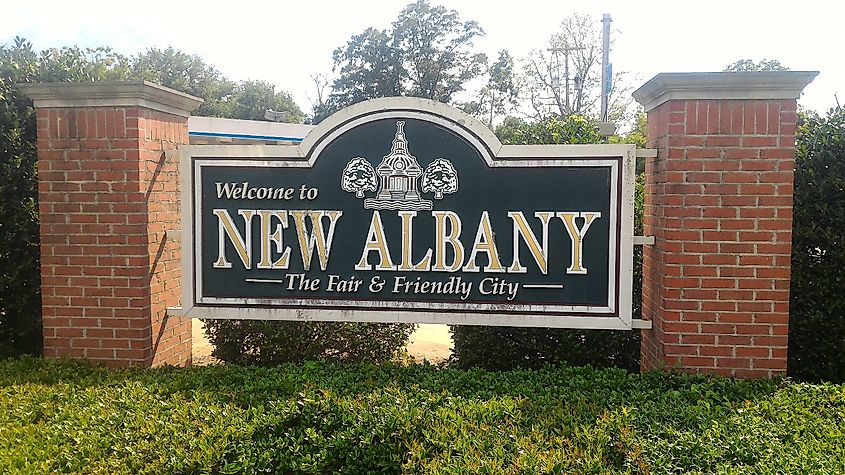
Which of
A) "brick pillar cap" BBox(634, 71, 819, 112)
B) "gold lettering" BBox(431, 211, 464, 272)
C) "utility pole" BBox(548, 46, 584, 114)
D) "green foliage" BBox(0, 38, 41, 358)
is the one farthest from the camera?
"utility pole" BBox(548, 46, 584, 114)

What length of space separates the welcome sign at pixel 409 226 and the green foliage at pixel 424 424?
1.99 feet

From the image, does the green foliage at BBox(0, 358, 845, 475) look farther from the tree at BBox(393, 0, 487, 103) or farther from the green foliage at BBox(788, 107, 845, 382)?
the tree at BBox(393, 0, 487, 103)

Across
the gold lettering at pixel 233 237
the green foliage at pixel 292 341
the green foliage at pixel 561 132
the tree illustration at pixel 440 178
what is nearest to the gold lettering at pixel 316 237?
the gold lettering at pixel 233 237

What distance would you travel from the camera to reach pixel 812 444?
3.16 m

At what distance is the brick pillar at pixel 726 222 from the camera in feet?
14.0

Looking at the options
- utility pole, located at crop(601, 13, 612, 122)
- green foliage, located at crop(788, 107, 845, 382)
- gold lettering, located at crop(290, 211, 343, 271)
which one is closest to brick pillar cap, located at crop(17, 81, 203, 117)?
gold lettering, located at crop(290, 211, 343, 271)

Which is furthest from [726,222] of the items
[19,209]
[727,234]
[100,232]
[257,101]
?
[257,101]

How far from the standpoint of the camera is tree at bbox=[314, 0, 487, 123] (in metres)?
38.7

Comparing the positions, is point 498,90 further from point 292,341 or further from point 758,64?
point 292,341

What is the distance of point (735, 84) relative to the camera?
13.9 feet

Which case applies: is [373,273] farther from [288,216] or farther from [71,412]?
[71,412]

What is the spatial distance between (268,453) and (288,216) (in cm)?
195

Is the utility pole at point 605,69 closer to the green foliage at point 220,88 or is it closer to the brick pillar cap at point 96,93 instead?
the brick pillar cap at point 96,93

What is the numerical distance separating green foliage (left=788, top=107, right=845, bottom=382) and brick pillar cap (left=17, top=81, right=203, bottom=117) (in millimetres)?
4555
